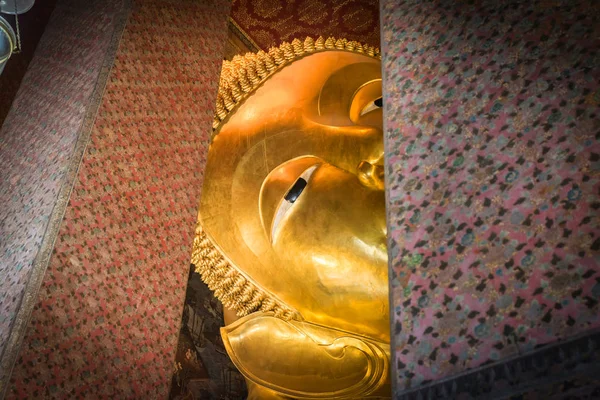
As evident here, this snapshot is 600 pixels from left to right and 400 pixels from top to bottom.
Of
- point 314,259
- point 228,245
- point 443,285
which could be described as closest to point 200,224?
point 228,245

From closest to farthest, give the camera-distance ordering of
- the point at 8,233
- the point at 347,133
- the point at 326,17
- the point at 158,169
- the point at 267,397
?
the point at 8,233, the point at 158,169, the point at 267,397, the point at 347,133, the point at 326,17

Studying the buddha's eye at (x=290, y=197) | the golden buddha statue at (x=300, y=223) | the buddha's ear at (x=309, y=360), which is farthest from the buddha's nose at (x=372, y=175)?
the buddha's ear at (x=309, y=360)

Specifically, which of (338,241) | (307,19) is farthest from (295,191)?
(307,19)

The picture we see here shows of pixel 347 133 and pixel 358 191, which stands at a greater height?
pixel 347 133

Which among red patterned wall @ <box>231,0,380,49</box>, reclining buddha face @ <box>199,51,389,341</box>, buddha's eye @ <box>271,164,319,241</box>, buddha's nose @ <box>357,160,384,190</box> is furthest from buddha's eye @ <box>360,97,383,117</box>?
red patterned wall @ <box>231,0,380,49</box>

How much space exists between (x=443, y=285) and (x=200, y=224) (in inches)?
101

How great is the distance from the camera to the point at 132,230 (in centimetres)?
278

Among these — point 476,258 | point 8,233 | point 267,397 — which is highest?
point 8,233

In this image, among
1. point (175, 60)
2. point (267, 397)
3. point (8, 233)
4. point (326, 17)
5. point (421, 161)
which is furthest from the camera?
point (326, 17)

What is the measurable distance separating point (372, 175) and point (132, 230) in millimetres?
1722

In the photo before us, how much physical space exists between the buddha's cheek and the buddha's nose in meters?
Answer: 0.04

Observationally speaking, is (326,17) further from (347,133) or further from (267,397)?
(267,397)

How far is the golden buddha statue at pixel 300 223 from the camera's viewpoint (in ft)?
11.5

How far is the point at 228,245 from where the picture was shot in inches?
149
